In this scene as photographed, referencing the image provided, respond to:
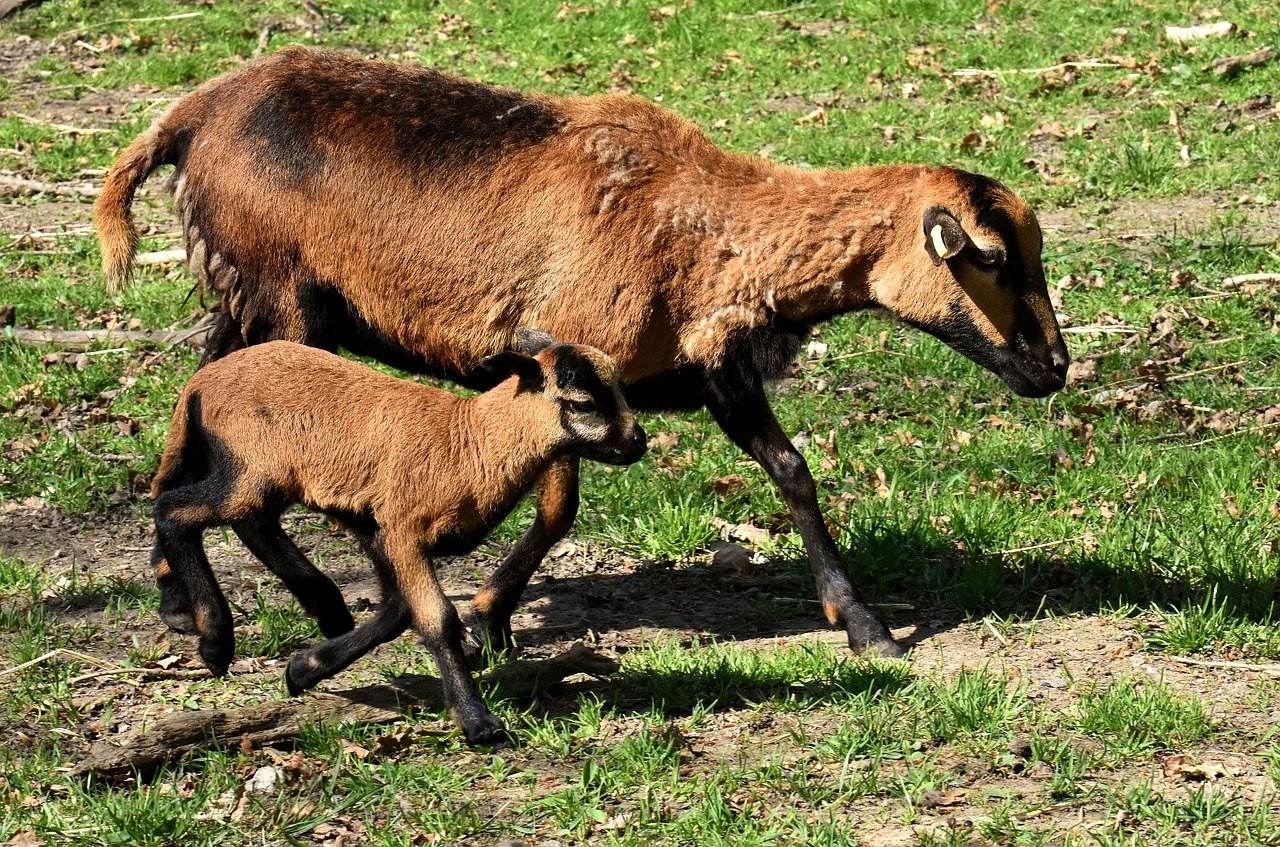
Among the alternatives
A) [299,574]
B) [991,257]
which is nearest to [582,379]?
[299,574]

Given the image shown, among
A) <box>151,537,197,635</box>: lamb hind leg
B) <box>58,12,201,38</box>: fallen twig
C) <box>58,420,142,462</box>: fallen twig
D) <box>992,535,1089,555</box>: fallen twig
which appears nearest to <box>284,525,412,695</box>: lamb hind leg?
<box>151,537,197,635</box>: lamb hind leg

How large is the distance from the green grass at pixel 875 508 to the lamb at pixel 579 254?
89 cm

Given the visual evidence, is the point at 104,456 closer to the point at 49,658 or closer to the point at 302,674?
the point at 49,658

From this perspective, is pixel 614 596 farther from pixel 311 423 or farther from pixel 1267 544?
pixel 1267 544

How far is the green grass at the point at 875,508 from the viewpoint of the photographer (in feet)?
14.7

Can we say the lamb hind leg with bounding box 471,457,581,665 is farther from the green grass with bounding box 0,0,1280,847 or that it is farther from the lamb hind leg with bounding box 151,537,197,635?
the lamb hind leg with bounding box 151,537,197,635

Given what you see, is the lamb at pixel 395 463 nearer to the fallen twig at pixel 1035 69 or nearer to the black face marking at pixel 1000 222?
the black face marking at pixel 1000 222

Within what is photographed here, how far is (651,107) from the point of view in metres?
6.47

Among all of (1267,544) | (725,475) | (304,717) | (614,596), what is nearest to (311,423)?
(304,717)

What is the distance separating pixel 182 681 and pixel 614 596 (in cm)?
196

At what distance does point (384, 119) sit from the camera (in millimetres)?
6148

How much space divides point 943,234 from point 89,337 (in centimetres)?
546

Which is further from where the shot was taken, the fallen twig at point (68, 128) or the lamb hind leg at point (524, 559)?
the fallen twig at point (68, 128)

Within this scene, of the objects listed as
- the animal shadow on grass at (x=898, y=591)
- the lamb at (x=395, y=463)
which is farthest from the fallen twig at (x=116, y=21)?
the lamb at (x=395, y=463)
